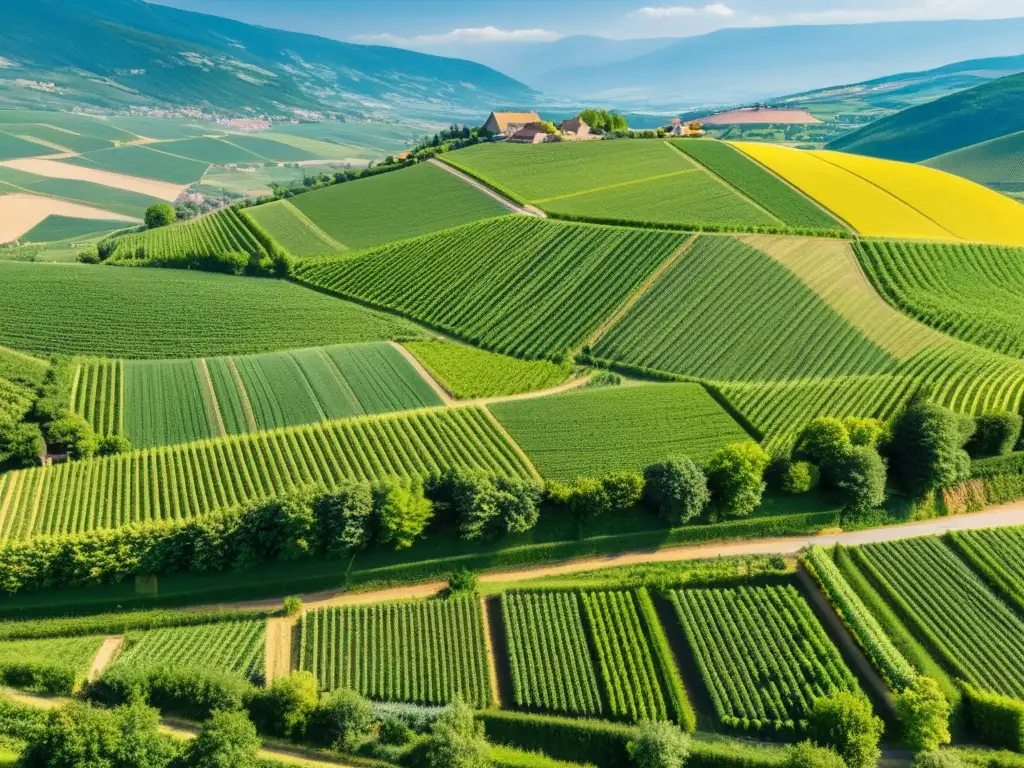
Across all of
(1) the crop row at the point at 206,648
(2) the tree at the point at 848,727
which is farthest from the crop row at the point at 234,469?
(2) the tree at the point at 848,727

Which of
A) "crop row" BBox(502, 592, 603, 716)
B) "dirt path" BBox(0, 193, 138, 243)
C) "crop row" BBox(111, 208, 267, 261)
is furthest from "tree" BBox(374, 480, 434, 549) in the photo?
"dirt path" BBox(0, 193, 138, 243)

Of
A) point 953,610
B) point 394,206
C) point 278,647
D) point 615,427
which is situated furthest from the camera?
point 394,206

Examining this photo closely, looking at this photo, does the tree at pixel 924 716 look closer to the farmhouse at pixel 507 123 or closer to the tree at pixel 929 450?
the tree at pixel 929 450

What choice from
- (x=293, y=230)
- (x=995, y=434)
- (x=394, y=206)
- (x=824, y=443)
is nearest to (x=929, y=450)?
(x=824, y=443)

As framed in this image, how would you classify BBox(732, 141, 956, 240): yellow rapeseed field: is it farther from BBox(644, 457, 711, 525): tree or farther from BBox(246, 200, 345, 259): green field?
BBox(246, 200, 345, 259): green field

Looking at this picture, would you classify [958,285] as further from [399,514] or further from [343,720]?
[343,720]

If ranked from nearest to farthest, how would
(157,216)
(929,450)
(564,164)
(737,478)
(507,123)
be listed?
(737,478) < (929,450) < (157,216) < (564,164) < (507,123)
